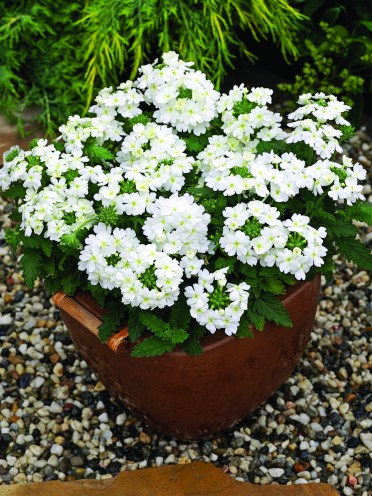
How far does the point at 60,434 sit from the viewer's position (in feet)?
7.98

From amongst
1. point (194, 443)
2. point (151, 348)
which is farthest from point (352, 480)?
point (151, 348)

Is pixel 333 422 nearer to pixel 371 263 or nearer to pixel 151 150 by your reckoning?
pixel 371 263

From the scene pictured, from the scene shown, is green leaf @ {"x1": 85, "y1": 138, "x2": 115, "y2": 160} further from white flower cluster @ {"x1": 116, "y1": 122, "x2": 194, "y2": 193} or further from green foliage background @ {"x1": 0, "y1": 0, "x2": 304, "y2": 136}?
green foliage background @ {"x1": 0, "y1": 0, "x2": 304, "y2": 136}

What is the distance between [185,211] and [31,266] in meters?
0.48

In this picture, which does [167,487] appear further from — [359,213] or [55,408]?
[359,213]

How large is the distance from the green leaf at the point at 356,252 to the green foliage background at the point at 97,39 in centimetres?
159

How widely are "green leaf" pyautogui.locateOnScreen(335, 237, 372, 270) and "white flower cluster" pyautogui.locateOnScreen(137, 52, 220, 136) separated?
527 mm

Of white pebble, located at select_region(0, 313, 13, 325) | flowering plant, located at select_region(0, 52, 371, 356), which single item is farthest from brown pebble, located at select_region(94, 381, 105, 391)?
flowering plant, located at select_region(0, 52, 371, 356)

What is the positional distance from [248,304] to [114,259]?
1.22 feet

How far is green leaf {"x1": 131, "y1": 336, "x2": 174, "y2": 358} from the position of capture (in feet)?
6.00

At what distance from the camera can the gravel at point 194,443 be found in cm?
231

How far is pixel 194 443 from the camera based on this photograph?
236 centimetres

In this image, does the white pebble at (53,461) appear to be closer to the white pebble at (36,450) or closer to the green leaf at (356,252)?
the white pebble at (36,450)

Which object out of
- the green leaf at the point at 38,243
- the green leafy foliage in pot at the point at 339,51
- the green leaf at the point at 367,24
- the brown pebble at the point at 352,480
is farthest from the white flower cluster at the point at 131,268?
the green leaf at the point at 367,24
